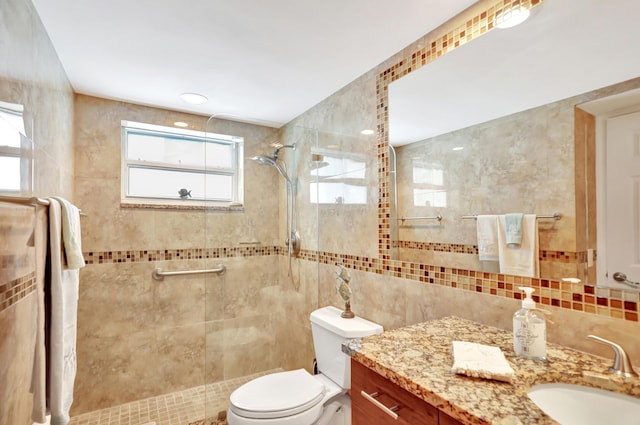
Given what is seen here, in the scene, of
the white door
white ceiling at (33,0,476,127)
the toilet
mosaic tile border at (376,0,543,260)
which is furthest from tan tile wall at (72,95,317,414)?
the white door

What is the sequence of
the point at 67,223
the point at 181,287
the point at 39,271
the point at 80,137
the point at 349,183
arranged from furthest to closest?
1. the point at 181,287
2. the point at 80,137
3. the point at 349,183
4. the point at 67,223
5. the point at 39,271

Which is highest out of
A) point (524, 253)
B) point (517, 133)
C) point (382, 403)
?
point (517, 133)

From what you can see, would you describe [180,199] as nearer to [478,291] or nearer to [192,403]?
[192,403]

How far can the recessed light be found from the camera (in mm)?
2254

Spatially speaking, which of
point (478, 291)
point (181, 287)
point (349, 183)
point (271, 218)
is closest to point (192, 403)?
point (181, 287)

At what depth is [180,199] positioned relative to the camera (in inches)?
104

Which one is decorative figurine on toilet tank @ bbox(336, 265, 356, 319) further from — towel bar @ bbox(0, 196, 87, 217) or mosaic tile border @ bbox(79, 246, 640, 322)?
towel bar @ bbox(0, 196, 87, 217)

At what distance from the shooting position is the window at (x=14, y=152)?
0.94m

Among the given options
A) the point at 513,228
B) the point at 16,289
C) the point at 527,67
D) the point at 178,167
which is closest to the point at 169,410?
the point at 16,289

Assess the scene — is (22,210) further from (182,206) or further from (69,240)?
(182,206)

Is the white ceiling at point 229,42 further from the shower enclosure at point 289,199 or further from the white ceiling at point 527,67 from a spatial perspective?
the shower enclosure at point 289,199

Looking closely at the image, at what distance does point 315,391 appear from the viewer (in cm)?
166

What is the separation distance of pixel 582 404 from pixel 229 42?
76.8 inches

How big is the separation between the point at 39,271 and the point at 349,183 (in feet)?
5.13
